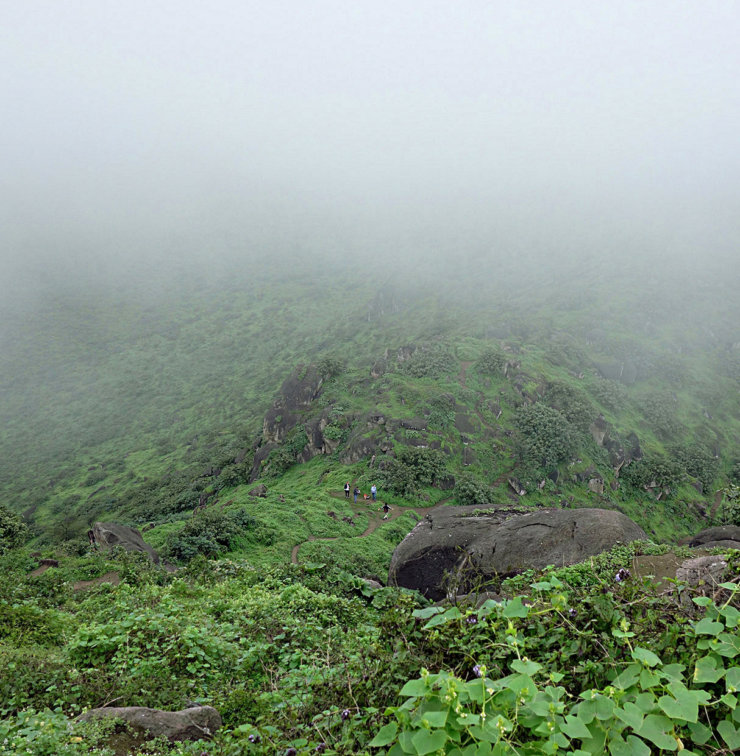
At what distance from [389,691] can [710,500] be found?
2421 inches

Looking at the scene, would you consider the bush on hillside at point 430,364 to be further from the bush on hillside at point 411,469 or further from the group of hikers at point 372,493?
the group of hikers at point 372,493

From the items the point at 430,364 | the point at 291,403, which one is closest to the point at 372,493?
the point at 291,403

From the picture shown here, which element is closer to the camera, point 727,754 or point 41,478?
point 727,754

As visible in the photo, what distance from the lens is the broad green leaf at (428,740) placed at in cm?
214

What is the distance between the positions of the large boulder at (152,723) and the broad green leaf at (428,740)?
516 cm

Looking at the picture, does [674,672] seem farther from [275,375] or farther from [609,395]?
[275,375]

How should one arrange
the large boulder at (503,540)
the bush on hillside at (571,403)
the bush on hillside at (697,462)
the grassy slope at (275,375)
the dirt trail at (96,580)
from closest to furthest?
the large boulder at (503,540)
the dirt trail at (96,580)
the bush on hillside at (571,403)
the grassy slope at (275,375)
the bush on hillside at (697,462)

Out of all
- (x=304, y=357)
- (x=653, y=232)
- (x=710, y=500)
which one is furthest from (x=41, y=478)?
(x=653, y=232)

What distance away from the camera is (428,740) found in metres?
2.20

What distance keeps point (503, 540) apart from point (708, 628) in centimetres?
1557

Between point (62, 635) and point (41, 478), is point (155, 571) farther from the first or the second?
point (41, 478)

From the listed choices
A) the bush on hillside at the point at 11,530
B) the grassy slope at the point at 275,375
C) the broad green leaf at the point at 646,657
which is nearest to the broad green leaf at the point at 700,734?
the broad green leaf at the point at 646,657

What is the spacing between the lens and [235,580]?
50.5 feet

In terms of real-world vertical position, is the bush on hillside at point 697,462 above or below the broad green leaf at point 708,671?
below
